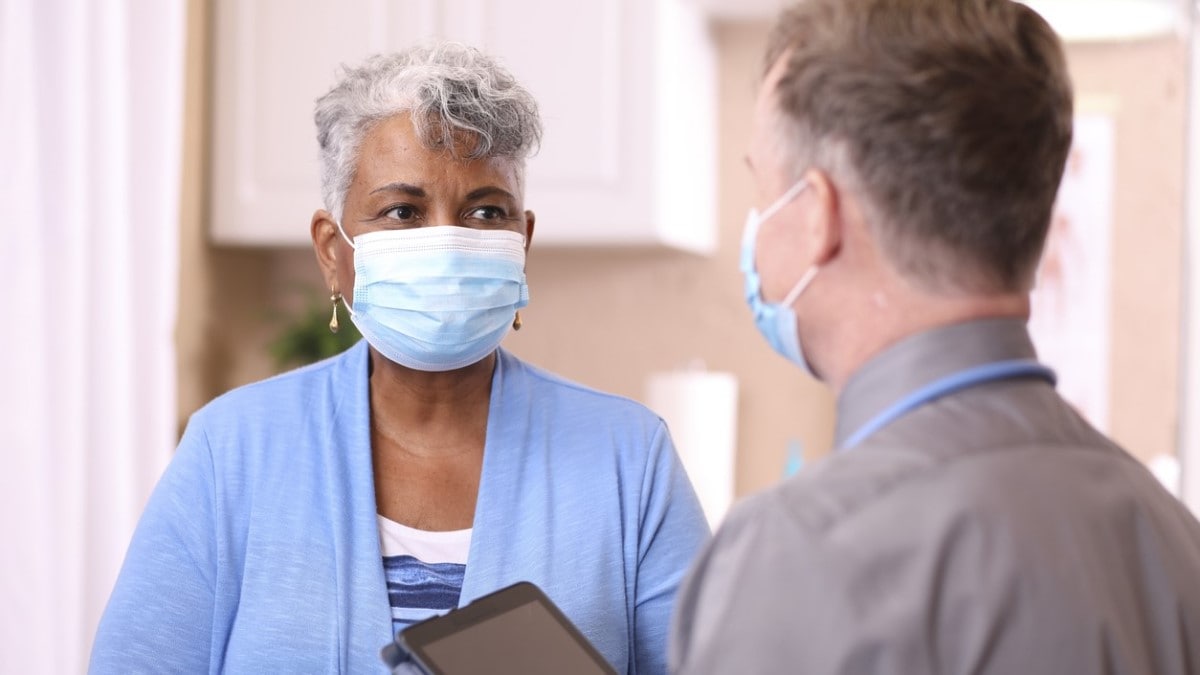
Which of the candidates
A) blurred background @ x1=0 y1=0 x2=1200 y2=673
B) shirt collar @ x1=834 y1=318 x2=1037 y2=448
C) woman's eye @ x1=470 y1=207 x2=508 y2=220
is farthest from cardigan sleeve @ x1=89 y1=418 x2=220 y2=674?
shirt collar @ x1=834 y1=318 x2=1037 y2=448

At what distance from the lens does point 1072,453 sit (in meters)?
0.66

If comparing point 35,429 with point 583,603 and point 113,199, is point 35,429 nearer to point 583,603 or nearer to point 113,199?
point 113,199

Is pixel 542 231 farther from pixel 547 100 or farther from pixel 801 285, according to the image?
pixel 801 285

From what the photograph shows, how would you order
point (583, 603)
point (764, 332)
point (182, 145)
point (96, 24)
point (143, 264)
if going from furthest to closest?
point (182, 145)
point (143, 264)
point (96, 24)
point (583, 603)
point (764, 332)

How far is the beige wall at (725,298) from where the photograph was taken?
2361 millimetres

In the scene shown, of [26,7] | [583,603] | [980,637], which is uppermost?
[26,7]

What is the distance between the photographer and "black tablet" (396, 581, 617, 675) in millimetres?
898

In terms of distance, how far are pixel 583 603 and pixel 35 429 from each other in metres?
0.99

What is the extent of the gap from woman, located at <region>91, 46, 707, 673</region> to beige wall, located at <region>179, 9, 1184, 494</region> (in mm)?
1222

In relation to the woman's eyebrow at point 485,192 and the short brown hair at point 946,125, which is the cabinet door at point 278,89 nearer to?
the woman's eyebrow at point 485,192

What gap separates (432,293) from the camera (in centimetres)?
121

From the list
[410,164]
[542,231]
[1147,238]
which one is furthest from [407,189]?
[1147,238]

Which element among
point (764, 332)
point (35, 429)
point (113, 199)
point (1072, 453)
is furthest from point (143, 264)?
point (1072, 453)

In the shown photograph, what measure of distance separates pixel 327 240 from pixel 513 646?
0.56m
